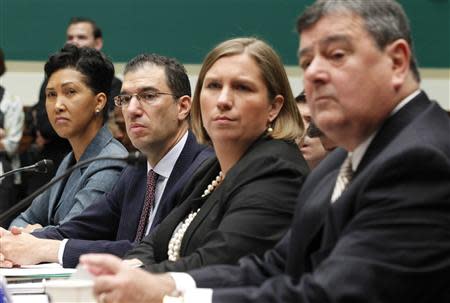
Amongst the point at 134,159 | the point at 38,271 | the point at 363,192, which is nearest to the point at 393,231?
the point at 363,192

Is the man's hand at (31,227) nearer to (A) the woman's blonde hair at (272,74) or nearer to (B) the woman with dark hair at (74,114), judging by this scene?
(B) the woman with dark hair at (74,114)

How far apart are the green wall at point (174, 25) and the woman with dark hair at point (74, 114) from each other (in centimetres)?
337

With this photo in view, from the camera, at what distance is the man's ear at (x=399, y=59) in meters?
2.38

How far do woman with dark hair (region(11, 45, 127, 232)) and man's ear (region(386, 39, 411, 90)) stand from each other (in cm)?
257

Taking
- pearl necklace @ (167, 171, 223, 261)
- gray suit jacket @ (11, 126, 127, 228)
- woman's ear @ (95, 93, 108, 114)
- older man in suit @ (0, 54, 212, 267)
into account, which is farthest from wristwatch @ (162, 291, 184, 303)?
woman's ear @ (95, 93, 108, 114)

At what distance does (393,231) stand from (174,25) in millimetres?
6586

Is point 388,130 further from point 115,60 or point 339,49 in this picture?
point 115,60

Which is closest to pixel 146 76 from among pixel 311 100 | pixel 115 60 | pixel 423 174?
pixel 311 100

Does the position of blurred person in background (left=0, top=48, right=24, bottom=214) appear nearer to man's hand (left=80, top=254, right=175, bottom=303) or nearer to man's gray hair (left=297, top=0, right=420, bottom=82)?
man's hand (left=80, top=254, right=175, bottom=303)

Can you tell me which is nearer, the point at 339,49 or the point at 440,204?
the point at 440,204

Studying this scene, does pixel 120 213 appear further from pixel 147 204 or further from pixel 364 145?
pixel 364 145

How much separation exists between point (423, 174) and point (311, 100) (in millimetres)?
351

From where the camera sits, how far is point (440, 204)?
7.25 feet

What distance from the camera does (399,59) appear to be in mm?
2387
